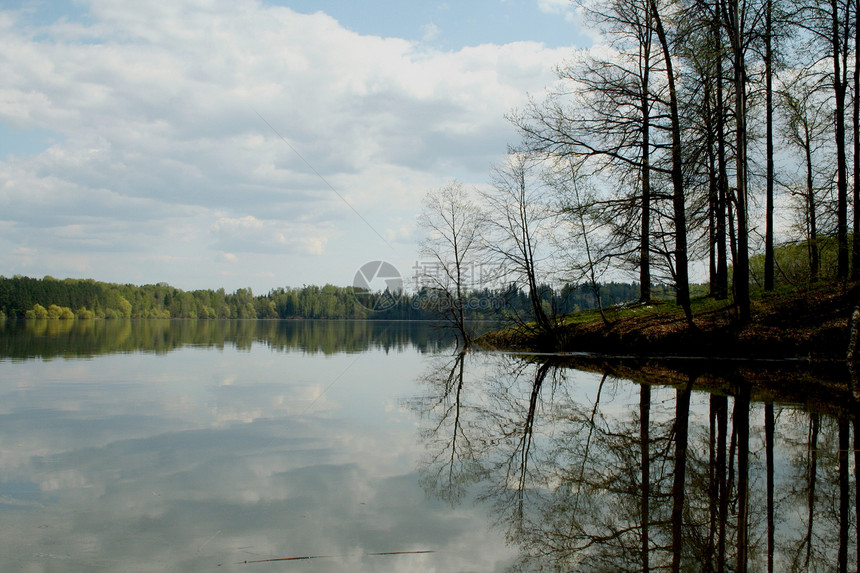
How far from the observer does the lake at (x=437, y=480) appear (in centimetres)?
402

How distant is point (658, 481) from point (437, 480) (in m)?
2.00

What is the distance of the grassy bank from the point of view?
47.1ft

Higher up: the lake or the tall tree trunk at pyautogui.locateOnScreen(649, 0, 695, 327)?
the tall tree trunk at pyautogui.locateOnScreen(649, 0, 695, 327)

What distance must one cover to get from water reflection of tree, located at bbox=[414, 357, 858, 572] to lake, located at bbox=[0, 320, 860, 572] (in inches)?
0.9

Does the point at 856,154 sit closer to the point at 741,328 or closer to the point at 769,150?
the point at 769,150

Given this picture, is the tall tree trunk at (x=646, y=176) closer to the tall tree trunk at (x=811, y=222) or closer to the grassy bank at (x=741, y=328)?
the grassy bank at (x=741, y=328)

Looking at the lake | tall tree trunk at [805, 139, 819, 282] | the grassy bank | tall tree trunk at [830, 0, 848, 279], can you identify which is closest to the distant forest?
tall tree trunk at [805, 139, 819, 282]

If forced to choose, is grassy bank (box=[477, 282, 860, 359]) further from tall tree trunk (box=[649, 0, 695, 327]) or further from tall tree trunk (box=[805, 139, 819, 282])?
tall tree trunk (box=[805, 139, 819, 282])

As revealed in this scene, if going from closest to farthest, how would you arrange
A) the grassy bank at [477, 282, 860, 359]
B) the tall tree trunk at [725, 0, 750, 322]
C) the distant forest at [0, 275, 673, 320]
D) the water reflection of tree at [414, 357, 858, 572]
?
the water reflection of tree at [414, 357, 858, 572] < the grassy bank at [477, 282, 860, 359] < the tall tree trunk at [725, 0, 750, 322] < the distant forest at [0, 275, 673, 320]

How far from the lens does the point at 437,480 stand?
5715 mm

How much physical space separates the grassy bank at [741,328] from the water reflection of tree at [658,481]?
5.90 metres

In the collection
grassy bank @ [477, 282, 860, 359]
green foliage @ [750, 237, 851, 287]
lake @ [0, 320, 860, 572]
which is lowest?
lake @ [0, 320, 860, 572]

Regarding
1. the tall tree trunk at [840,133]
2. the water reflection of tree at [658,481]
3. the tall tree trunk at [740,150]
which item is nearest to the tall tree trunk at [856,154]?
the tall tree trunk at [840,133]

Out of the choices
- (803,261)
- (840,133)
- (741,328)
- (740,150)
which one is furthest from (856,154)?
(803,261)
